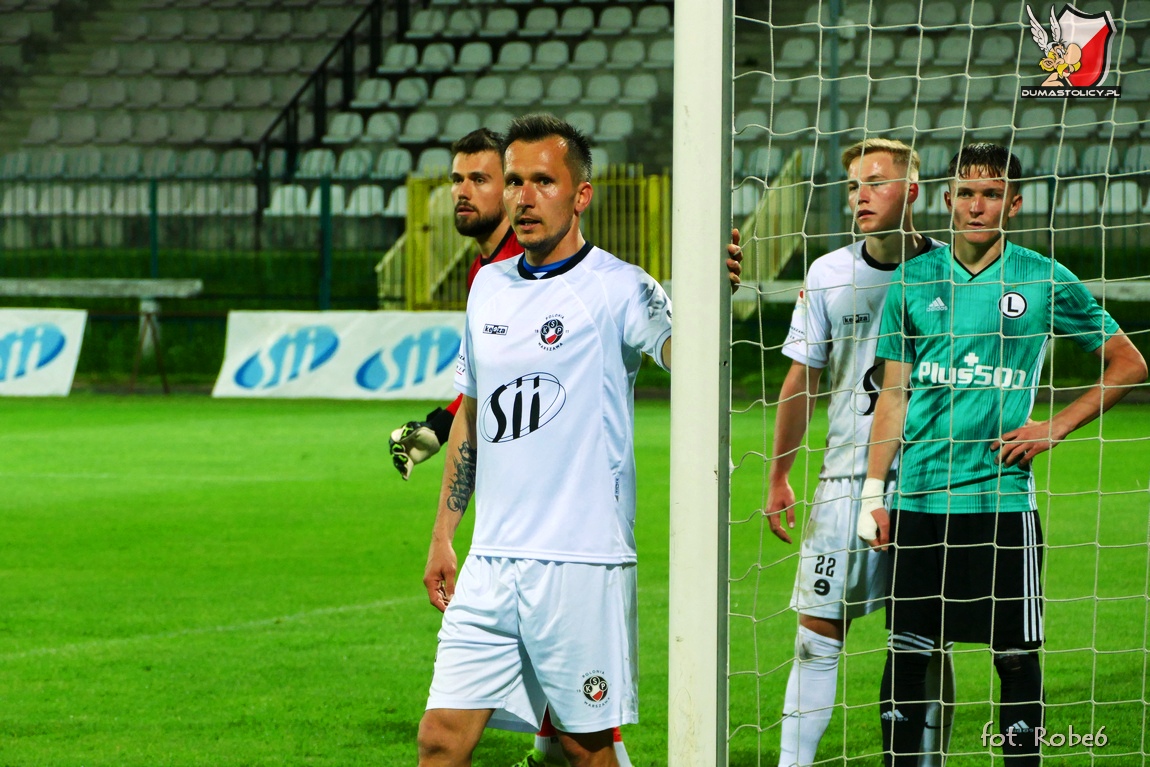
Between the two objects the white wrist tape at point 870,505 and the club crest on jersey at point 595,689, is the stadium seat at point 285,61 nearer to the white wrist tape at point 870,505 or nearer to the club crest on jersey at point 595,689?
the white wrist tape at point 870,505

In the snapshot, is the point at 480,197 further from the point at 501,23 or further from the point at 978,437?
the point at 501,23

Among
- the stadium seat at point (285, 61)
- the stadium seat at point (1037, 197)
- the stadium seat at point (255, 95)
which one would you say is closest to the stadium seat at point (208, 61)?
the stadium seat at point (285, 61)

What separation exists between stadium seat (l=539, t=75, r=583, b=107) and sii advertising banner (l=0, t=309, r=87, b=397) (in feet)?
30.5

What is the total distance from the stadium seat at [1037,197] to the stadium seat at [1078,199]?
194 mm

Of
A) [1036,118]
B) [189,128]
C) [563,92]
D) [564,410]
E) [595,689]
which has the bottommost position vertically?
[595,689]

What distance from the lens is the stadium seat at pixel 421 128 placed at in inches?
936

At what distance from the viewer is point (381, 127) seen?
80.4 ft

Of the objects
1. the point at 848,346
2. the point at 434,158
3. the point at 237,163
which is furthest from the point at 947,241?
the point at 237,163

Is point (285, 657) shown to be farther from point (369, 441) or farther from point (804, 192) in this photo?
point (804, 192)

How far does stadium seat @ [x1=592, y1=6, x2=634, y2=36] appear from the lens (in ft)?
82.5

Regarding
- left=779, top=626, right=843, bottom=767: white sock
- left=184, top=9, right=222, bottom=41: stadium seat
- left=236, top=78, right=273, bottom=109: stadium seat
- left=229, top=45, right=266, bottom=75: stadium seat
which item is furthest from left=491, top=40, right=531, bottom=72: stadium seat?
left=779, top=626, right=843, bottom=767: white sock

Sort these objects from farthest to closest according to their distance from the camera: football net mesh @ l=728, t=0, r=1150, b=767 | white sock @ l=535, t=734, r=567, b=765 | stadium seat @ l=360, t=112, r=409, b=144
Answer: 1. stadium seat @ l=360, t=112, r=409, b=144
2. football net mesh @ l=728, t=0, r=1150, b=767
3. white sock @ l=535, t=734, r=567, b=765

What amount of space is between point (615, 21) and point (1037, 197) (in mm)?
8959

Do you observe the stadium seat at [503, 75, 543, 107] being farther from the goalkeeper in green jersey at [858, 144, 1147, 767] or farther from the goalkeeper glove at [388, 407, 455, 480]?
the goalkeeper in green jersey at [858, 144, 1147, 767]
